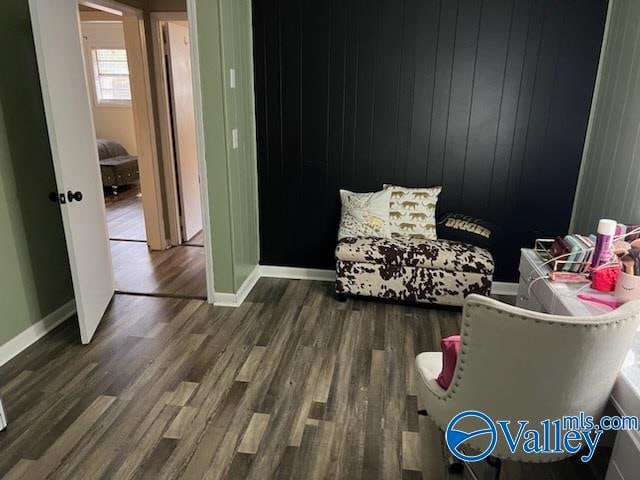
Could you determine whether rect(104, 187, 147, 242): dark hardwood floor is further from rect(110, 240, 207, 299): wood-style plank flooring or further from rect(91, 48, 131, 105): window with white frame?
rect(91, 48, 131, 105): window with white frame

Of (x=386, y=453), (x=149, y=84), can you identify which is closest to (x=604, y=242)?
(x=386, y=453)

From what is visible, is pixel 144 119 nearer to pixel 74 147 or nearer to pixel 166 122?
pixel 166 122

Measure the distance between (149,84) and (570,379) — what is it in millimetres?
4080

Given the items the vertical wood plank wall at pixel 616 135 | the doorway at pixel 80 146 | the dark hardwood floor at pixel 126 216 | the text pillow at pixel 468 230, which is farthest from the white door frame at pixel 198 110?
the vertical wood plank wall at pixel 616 135

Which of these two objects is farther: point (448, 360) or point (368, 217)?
point (368, 217)

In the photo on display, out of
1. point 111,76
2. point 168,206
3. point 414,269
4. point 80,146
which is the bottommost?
point 414,269

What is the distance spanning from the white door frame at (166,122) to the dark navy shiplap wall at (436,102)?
3.88ft

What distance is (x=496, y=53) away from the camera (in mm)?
3338

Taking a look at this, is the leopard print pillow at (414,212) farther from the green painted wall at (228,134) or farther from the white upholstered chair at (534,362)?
the white upholstered chair at (534,362)

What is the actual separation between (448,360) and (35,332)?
2.56 m

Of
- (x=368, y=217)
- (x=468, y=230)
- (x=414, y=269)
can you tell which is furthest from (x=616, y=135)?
(x=368, y=217)

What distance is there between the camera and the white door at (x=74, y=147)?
8.19 feet

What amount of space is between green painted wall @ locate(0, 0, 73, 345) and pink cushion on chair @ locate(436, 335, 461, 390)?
2.45m

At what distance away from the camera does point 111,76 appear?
26.4 ft
